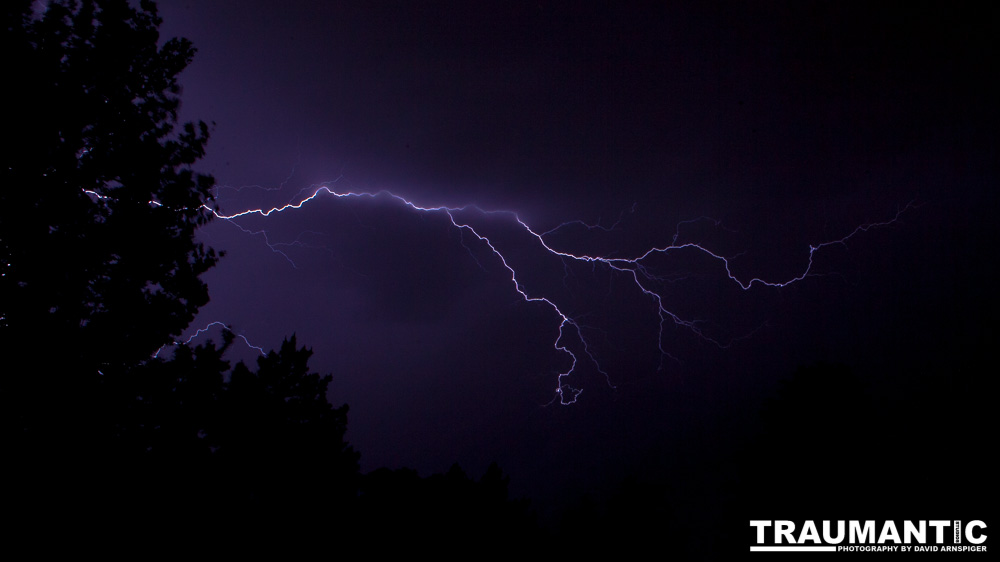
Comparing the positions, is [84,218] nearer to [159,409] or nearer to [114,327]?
[114,327]

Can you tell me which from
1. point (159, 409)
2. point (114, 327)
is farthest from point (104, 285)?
point (159, 409)

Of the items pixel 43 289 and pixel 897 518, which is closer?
pixel 43 289

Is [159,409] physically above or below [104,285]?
below

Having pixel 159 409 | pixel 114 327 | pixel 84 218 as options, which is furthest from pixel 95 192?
pixel 159 409

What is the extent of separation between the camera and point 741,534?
21.8 feet

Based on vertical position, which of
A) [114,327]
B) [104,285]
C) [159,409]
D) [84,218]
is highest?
[84,218]

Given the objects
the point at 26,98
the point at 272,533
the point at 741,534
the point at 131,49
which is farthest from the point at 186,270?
the point at 741,534

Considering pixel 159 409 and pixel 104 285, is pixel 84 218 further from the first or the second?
pixel 159 409

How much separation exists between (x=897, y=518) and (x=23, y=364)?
32.5 feet

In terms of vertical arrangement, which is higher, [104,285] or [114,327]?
[104,285]

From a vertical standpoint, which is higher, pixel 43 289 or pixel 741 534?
pixel 43 289

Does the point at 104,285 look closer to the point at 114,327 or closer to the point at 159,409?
the point at 114,327

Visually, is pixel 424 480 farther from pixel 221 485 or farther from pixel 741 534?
pixel 741 534

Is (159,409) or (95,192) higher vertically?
(95,192)
